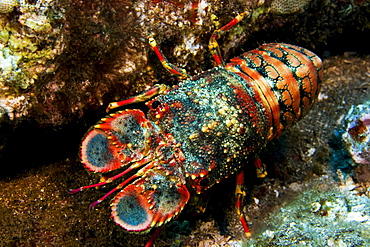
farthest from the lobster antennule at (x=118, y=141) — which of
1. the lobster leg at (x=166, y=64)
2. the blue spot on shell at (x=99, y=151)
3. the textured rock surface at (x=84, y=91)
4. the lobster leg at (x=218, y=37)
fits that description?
the lobster leg at (x=218, y=37)

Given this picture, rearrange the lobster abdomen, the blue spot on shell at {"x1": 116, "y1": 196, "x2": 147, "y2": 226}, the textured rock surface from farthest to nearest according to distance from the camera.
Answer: the lobster abdomen < the textured rock surface < the blue spot on shell at {"x1": 116, "y1": 196, "x2": 147, "y2": 226}

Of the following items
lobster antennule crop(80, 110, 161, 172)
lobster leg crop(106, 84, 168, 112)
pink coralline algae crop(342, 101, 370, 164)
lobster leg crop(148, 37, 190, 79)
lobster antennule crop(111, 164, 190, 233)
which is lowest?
pink coralline algae crop(342, 101, 370, 164)

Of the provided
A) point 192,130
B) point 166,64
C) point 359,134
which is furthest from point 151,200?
point 359,134

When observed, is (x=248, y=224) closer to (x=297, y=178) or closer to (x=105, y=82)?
(x=297, y=178)

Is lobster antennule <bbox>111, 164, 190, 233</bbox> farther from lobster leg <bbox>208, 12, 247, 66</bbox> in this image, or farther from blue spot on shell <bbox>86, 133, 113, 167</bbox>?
lobster leg <bbox>208, 12, 247, 66</bbox>

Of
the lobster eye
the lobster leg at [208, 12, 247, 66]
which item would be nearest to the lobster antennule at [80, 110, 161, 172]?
the lobster eye

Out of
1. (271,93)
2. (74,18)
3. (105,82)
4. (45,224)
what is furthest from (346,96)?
(45,224)

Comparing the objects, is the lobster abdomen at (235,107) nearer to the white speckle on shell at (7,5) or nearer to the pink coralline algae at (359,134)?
the pink coralline algae at (359,134)
